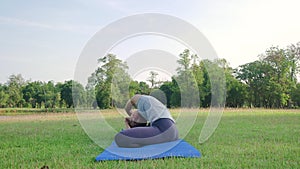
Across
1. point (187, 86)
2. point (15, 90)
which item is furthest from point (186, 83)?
point (15, 90)

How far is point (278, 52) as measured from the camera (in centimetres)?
4022

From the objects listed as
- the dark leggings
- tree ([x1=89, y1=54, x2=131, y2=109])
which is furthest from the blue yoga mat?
tree ([x1=89, y1=54, x2=131, y2=109])

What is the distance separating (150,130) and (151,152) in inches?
24.4

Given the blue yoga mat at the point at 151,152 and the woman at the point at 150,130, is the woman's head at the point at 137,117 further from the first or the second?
the blue yoga mat at the point at 151,152

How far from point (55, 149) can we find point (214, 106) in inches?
106

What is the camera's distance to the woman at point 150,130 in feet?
16.1

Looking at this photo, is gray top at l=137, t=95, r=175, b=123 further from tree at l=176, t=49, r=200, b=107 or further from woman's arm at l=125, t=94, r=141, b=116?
tree at l=176, t=49, r=200, b=107

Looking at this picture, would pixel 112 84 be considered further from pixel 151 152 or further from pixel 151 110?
pixel 151 152

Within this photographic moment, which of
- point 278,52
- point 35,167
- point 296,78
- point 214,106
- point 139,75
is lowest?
point 35,167

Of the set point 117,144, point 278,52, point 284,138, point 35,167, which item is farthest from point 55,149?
point 278,52

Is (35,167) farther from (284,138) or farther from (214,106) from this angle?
(284,138)

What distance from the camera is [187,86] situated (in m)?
6.25

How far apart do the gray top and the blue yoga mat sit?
19.4 inches

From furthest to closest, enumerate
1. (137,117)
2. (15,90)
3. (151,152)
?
(15,90) → (137,117) → (151,152)
